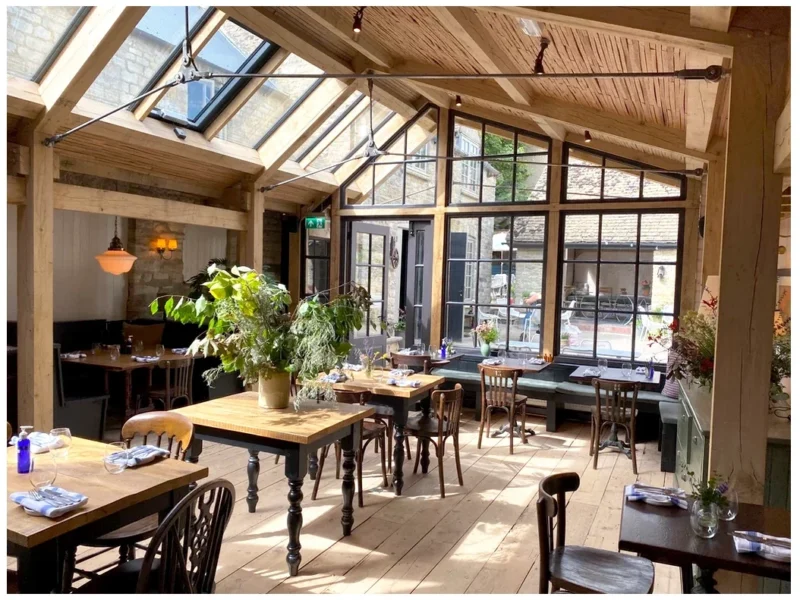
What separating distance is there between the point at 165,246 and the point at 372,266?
3.03m

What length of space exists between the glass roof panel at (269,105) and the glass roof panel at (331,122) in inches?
22.7

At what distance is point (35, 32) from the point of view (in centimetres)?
488

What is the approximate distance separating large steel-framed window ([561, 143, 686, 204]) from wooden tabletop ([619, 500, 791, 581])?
531 centimetres

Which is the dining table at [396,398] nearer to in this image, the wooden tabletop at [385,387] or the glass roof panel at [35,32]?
the wooden tabletop at [385,387]

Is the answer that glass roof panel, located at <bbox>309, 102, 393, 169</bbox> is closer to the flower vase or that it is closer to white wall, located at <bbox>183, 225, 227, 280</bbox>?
white wall, located at <bbox>183, 225, 227, 280</bbox>

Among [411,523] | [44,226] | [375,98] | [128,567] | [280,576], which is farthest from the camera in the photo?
[375,98]

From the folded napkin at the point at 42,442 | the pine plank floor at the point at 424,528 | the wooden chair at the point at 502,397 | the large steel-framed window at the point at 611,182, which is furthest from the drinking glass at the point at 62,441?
the large steel-framed window at the point at 611,182

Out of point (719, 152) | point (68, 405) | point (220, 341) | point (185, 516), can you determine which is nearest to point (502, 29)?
point (719, 152)

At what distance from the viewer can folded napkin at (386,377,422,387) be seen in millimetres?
5188

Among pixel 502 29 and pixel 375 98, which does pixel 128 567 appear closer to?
pixel 502 29

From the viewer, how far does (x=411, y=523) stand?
4.39 meters

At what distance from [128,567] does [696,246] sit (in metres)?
6.85

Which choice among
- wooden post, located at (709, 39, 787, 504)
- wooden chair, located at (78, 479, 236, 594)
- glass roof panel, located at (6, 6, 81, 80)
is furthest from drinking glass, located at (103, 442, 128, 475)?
glass roof panel, located at (6, 6, 81, 80)

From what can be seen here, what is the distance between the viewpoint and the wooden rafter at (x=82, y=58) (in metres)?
4.79
